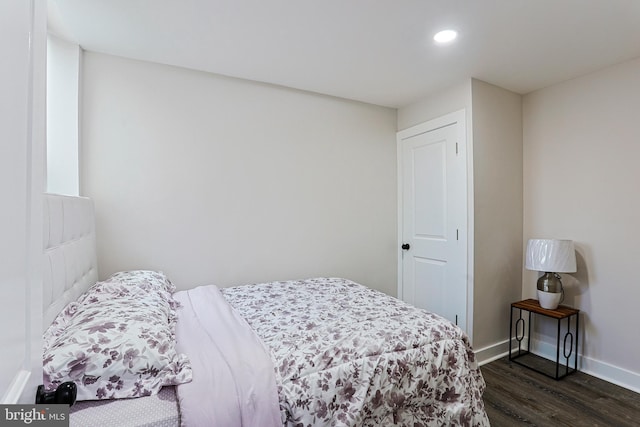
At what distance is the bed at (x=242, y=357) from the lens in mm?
1090

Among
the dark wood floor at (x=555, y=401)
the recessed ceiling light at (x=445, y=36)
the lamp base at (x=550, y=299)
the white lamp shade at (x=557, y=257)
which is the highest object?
the recessed ceiling light at (x=445, y=36)

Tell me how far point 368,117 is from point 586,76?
1.82m

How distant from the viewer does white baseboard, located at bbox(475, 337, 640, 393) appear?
2.36 metres

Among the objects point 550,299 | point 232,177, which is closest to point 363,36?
point 232,177

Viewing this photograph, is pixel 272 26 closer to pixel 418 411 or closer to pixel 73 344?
pixel 73 344

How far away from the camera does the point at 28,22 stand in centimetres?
58

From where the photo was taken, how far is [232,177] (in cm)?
271

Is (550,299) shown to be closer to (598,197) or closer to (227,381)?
(598,197)

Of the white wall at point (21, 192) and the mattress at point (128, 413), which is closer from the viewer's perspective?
the white wall at point (21, 192)

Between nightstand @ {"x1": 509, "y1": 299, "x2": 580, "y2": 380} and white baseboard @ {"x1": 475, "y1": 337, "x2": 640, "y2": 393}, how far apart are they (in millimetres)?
52

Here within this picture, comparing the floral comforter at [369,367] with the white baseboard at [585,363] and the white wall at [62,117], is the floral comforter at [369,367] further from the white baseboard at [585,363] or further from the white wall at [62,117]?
the white wall at [62,117]

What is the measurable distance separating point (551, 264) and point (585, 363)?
873 millimetres

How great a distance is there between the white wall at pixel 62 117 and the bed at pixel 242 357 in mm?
331

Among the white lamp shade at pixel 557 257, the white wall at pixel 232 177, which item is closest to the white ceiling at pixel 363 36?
the white wall at pixel 232 177
